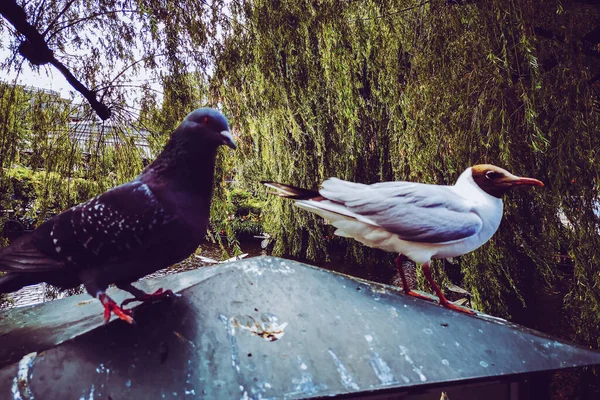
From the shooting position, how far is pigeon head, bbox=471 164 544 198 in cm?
175

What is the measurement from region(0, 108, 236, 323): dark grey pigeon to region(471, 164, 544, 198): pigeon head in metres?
1.23

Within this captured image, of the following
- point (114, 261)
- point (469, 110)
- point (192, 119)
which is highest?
point (469, 110)

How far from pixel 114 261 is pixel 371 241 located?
3.59 feet

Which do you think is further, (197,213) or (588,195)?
(588,195)

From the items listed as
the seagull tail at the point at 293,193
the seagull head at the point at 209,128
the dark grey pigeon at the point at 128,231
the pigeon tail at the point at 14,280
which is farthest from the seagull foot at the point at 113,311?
the seagull tail at the point at 293,193

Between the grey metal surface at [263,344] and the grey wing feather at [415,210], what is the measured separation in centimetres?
33

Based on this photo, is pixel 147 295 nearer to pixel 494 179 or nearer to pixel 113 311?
pixel 113 311

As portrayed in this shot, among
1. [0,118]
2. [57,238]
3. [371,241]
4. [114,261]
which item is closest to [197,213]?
[114,261]

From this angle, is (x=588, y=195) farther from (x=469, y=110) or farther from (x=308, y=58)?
(x=308, y=58)

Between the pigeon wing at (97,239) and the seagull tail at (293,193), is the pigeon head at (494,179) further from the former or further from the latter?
the pigeon wing at (97,239)

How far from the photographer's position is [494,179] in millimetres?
1785

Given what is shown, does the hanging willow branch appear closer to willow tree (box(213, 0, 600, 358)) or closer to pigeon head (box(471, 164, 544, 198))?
willow tree (box(213, 0, 600, 358))

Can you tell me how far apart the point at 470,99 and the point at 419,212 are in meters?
1.68

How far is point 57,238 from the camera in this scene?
3.65 ft
